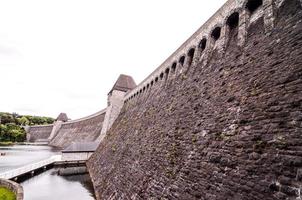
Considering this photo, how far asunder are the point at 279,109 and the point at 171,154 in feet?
12.8

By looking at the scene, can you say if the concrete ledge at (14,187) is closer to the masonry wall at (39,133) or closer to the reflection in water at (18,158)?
the reflection in water at (18,158)

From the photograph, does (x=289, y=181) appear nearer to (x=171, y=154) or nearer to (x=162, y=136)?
(x=171, y=154)

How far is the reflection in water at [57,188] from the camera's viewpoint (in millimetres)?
13845

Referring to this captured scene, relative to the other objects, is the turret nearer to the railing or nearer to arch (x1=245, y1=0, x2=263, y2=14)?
the railing

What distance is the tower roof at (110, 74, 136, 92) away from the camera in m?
32.7

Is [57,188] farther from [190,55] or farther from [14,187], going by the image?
[190,55]

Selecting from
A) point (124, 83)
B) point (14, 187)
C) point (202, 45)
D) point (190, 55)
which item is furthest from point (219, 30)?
point (124, 83)

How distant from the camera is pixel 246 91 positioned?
522cm

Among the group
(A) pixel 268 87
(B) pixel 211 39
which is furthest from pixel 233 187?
(B) pixel 211 39

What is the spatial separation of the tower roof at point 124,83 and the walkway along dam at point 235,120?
2322cm

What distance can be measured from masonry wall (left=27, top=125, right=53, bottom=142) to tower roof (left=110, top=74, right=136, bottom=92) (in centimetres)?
5784

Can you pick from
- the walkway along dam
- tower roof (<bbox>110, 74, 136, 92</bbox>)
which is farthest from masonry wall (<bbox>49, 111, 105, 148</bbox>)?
the walkway along dam

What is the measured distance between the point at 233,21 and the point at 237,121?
16.1ft

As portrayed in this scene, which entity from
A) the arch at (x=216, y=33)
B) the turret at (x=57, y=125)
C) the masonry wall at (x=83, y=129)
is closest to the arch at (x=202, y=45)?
the arch at (x=216, y=33)
